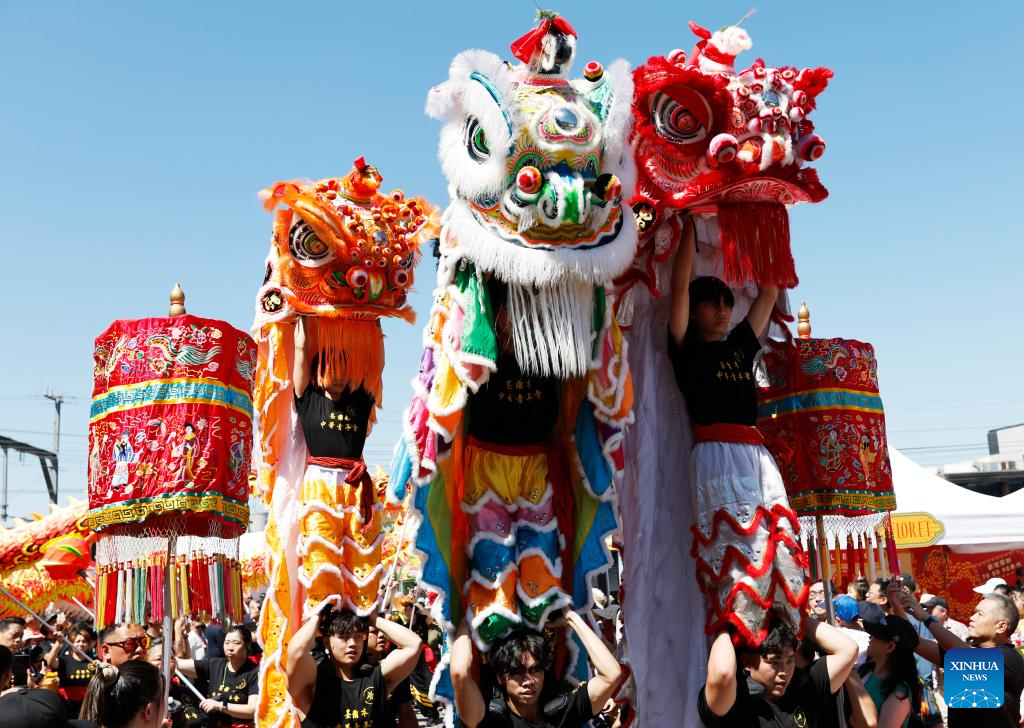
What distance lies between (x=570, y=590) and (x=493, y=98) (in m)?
1.79

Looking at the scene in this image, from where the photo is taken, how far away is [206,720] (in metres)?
5.68

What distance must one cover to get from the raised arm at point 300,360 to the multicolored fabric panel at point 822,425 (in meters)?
2.24

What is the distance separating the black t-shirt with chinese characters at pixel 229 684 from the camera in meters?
5.64

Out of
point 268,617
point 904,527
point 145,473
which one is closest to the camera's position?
point 268,617

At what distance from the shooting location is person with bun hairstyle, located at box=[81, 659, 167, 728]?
105 inches

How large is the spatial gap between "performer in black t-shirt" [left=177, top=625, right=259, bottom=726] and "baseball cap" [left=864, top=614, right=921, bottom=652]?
3.03 m

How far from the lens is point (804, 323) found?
19.5 feet

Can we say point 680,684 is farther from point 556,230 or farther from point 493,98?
point 493,98

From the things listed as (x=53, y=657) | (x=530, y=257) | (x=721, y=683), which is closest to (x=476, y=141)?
(x=530, y=257)

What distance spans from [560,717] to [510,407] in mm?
1088

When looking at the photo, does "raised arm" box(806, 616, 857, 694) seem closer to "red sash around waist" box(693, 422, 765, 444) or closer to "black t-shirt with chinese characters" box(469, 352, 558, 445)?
"red sash around waist" box(693, 422, 765, 444)

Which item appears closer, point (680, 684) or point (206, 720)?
point (680, 684)

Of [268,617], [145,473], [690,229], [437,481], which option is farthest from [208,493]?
[690,229]

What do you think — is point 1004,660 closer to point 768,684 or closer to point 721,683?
point 768,684
